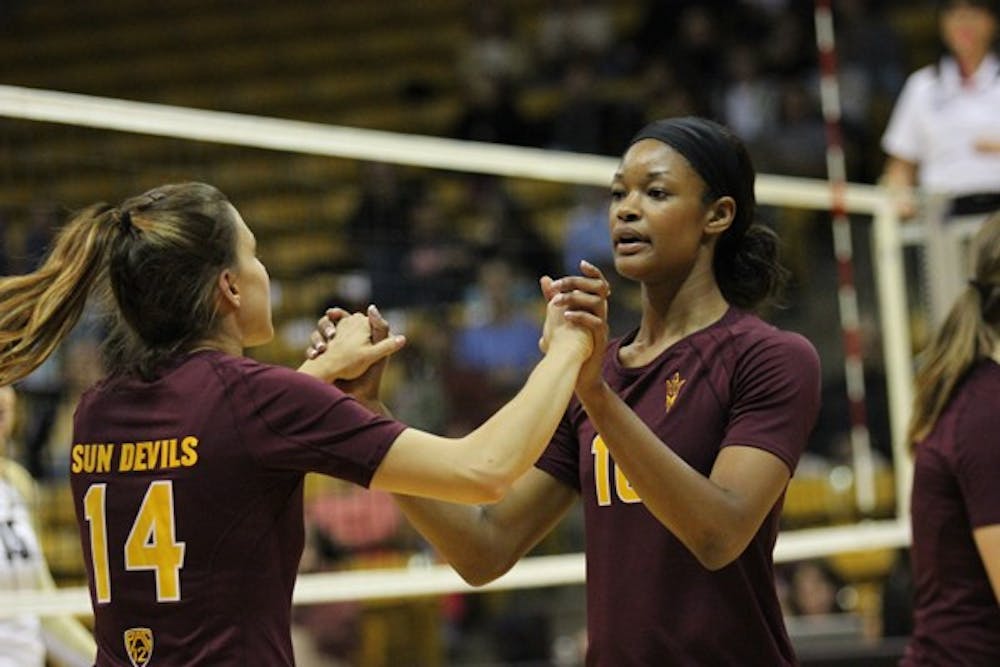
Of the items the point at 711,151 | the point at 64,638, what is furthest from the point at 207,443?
the point at 64,638

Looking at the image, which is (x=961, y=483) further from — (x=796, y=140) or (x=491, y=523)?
(x=796, y=140)

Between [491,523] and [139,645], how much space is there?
2.72 feet

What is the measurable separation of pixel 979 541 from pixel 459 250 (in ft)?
17.8

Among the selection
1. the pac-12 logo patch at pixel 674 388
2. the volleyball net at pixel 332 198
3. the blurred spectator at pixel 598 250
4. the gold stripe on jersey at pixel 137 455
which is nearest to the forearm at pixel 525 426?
the pac-12 logo patch at pixel 674 388

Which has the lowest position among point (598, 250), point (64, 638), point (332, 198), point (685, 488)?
point (64, 638)

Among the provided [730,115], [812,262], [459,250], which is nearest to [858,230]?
[812,262]

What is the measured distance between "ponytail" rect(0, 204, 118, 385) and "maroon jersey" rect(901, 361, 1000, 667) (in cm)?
181

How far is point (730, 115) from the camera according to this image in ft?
38.9

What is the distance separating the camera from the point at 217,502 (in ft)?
9.80

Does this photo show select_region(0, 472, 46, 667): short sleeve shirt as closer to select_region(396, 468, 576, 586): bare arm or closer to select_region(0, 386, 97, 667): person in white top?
select_region(0, 386, 97, 667): person in white top

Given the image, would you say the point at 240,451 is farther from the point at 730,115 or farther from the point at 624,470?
the point at 730,115

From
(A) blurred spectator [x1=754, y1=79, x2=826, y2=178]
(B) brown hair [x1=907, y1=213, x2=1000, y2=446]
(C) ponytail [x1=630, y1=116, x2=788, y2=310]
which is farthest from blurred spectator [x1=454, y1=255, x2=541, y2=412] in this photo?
(C) ponytail [x1=630, y1=116, x2=788, y2=310]

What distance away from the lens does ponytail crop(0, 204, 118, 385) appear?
321cm

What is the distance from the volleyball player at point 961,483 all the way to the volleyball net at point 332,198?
71cm
